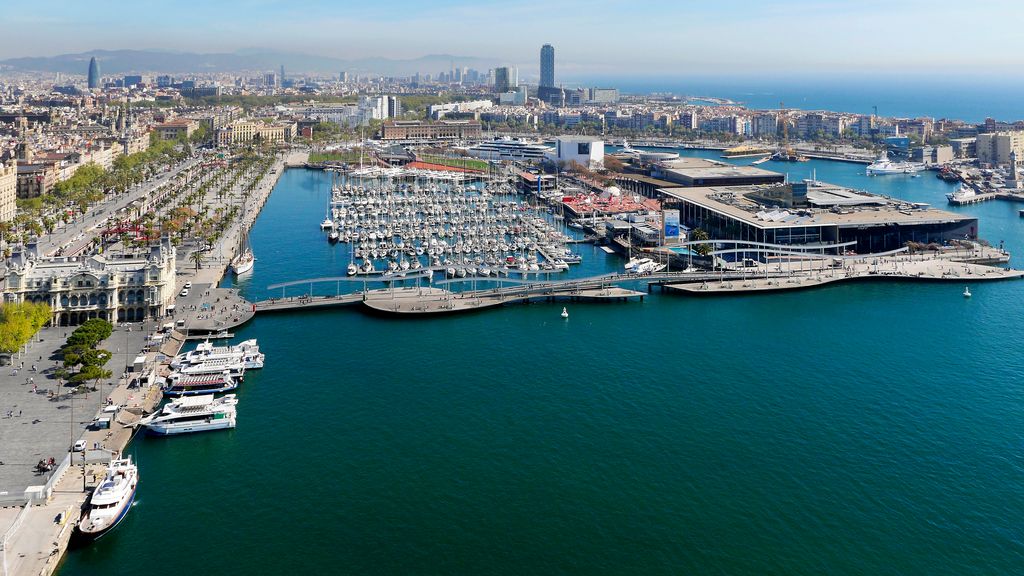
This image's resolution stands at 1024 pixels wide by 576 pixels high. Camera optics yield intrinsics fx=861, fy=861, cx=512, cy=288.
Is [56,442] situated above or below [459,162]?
below

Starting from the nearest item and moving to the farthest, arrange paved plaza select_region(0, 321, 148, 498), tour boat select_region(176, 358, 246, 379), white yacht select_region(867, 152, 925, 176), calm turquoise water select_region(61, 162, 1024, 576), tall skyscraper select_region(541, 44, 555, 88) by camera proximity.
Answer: calm turquoise water select_region(61, 162, 1024, 576), paved plaza select_region(0, 321, 148, 498), tour boat select_region(176, 358, 246, 379), white yacht select_region(867, 152, 925, 176), tall skyscraper select_region(541, 44, 555, 88)

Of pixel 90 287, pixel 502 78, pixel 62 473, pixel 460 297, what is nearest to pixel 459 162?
pixel 460 297

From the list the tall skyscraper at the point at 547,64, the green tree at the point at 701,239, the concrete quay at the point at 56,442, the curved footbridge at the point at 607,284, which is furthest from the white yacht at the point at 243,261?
the tall skyscraper at the point at 547,64

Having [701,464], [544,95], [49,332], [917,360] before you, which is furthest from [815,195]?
[544,95]

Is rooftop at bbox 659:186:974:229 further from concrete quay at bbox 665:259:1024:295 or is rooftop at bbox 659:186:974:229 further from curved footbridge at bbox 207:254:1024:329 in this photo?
concrete quay at bbox 665:259:1024:295

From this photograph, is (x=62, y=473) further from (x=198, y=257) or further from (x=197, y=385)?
(x=198, y=257)

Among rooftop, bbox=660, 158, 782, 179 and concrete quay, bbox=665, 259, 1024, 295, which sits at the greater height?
rooftop, bbox=660, 158, 782, 179

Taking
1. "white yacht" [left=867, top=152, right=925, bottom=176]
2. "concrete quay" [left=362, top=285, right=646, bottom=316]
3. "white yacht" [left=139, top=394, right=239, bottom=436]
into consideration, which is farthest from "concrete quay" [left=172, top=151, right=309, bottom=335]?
"white yacht" [left=867, top=152, right=925, bottom=176]
